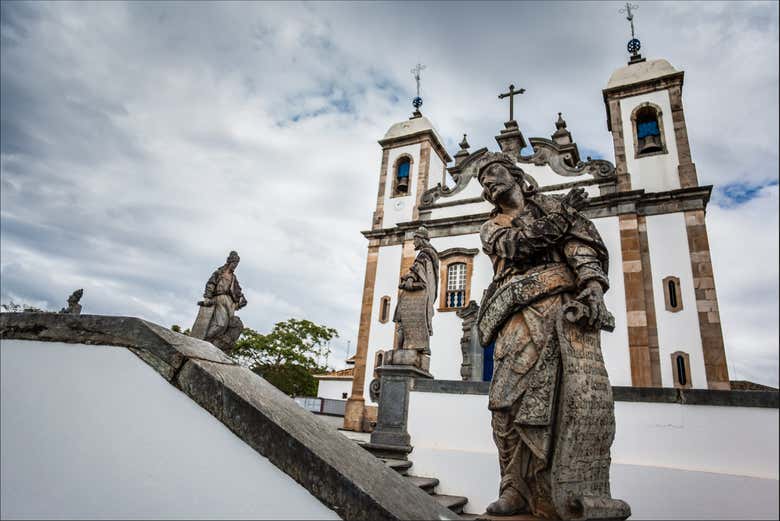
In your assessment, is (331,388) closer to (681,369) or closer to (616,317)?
(616,317)

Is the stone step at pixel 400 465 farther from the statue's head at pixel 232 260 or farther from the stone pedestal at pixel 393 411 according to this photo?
the statue's head at pixel 232 260

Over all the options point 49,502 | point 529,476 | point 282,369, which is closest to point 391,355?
point 529,476

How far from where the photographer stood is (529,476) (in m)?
2.56

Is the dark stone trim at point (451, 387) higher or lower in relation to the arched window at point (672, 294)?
lower

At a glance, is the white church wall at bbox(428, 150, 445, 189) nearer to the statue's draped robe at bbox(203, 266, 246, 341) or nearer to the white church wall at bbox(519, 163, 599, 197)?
Result: the white church wall at bbox(519, 163, 599, 197)

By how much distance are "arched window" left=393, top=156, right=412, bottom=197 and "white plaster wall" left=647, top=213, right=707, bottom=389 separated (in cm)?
1016

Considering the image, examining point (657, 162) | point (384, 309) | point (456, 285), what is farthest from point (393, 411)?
point (657, 162)

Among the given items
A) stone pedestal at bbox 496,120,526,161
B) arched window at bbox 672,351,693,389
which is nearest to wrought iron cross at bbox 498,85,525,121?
stone pedestal at bbox 496,120,526,161

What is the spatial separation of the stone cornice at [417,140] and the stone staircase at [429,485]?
60.7 ft

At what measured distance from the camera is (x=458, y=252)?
18203 mm

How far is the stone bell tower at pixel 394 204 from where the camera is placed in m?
18.3

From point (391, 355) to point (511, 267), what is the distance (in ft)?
13.1

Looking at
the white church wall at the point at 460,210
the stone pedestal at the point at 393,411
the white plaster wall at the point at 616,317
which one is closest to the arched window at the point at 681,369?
the white plaster wall at the point at 616,317

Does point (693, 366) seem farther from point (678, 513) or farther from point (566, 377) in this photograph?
point (566, 377)
